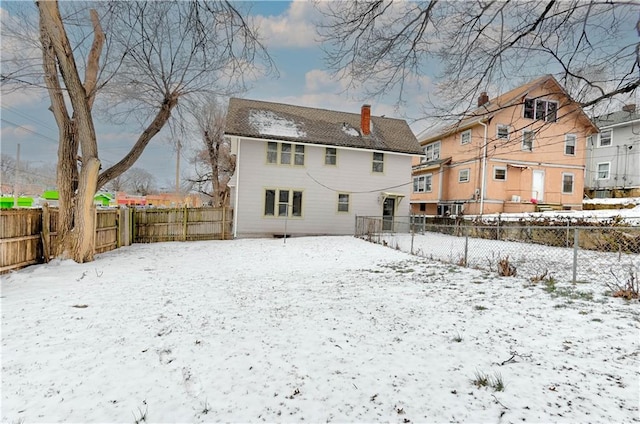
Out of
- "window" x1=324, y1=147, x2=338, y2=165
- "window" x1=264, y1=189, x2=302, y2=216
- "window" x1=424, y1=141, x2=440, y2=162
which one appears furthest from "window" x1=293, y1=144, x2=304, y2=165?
"window" x1=424, y1=141, x2=440, y2=162

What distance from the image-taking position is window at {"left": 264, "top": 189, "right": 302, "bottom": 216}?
52.9 feet

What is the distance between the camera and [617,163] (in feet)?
81.0

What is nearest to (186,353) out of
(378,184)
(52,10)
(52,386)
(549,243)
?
(52,386)

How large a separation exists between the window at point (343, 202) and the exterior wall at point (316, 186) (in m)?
0.23

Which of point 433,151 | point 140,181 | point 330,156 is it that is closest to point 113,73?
point 330,156

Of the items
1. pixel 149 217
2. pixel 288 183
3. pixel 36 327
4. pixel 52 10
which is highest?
pixel 52 10

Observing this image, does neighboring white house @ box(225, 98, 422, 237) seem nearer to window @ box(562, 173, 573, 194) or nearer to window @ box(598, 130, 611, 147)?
window @ box(562, 173, 573, 194)

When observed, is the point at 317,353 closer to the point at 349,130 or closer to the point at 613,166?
the point at 349,130

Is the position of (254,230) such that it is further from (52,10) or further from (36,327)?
(36,327)

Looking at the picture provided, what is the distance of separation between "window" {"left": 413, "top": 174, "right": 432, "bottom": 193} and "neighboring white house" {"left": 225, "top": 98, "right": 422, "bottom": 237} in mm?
6698

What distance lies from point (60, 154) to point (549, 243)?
16857 mm

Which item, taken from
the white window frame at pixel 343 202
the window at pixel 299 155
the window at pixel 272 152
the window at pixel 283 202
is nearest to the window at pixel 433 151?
the white window frame at pixel 343 202

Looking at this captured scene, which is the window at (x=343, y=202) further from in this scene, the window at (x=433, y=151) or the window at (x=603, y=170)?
the window at (x=603, y=170)

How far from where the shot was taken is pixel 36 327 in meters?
4.02
